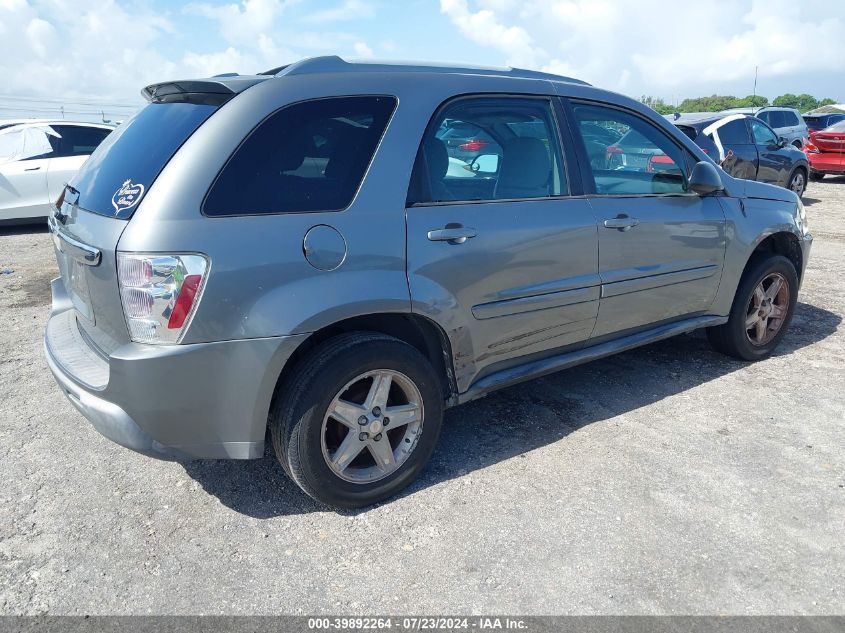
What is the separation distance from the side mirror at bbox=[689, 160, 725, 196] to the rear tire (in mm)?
871

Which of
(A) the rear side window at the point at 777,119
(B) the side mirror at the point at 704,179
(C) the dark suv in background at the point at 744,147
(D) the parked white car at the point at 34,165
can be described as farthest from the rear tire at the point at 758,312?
(A) the rear side window at the point at 777,119

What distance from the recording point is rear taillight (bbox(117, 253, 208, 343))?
2504mm

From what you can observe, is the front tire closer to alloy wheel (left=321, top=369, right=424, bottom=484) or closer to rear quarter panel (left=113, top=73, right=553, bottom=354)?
alloy wheel (left=321, top=369, right=424, bottom=484)

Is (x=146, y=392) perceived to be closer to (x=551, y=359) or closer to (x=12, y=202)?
(x=551, y=359)

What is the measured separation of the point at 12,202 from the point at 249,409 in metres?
8.47

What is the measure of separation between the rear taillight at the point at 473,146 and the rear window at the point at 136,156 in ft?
3.80

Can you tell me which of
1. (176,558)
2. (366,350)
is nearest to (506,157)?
(366,350)

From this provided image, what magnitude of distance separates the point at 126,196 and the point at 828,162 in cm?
1609

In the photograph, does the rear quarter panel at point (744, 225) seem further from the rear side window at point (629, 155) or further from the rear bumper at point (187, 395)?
the rear bumper at point (187, 395)

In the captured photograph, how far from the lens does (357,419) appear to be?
117 inches

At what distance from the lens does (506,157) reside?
3.45m

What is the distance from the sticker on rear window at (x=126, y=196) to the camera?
2.64 metres

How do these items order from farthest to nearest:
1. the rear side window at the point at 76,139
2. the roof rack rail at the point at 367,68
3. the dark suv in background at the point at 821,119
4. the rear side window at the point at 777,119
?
the dark suv in background at the point at 821,119 < the rear side window at the point at 777,119 < the rear side window at the point at 76,139 < the roof rack rail at the point at 367,68

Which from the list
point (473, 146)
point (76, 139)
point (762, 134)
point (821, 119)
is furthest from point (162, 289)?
point (821, 119)
